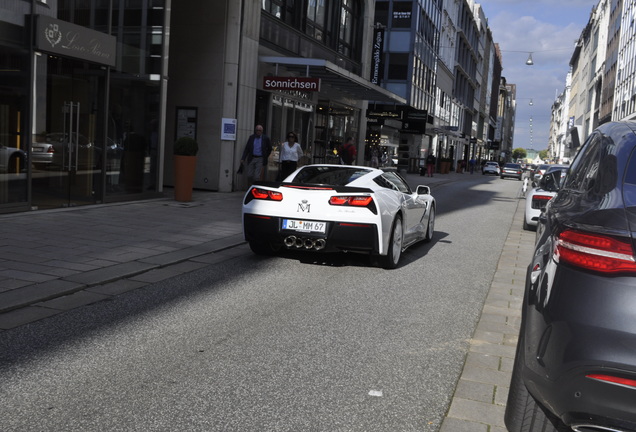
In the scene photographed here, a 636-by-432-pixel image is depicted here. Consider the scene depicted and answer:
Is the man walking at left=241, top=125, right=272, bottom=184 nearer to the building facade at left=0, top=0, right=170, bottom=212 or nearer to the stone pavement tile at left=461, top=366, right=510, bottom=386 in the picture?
the building facade at left=0, top=0, right=170, bottom=212

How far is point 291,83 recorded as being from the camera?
1820cm

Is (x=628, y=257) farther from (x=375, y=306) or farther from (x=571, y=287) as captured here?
(x=375, y=306)

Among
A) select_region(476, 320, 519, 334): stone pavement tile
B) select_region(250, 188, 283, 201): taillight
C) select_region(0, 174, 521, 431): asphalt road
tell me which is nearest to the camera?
select_region(0, 174, 521, 431): asphalt road

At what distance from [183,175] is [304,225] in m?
7.16

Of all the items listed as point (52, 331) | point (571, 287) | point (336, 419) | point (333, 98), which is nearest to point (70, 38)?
point (52, 331)

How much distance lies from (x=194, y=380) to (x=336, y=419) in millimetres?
998

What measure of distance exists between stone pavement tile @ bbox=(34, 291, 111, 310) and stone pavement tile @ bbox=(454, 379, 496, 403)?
3426mm

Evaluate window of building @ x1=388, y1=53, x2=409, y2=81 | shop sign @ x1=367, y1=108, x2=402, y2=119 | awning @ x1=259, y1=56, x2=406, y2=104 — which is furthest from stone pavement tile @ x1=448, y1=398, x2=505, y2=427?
window of building @ x1=388, y1=53, x2=409, y2=81

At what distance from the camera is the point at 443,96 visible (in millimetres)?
62219

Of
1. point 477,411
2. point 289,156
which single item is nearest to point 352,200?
point 477,411

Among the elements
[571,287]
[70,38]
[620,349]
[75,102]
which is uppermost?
[70,38]

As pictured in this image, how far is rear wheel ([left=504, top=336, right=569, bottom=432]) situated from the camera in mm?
3113

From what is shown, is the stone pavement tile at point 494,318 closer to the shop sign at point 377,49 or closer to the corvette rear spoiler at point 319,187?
the corvette rear spoiler at point 319,187

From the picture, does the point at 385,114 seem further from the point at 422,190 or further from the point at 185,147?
the point at 422,190
